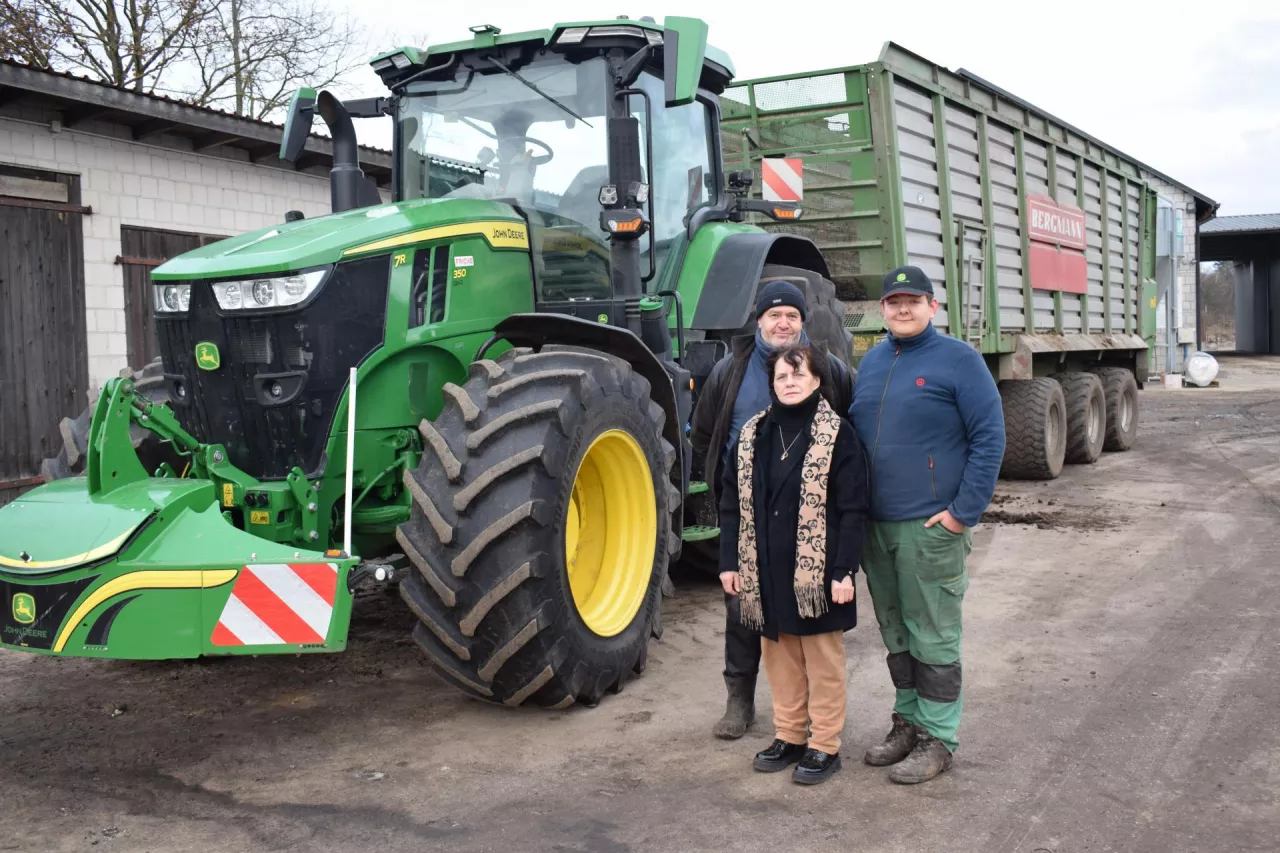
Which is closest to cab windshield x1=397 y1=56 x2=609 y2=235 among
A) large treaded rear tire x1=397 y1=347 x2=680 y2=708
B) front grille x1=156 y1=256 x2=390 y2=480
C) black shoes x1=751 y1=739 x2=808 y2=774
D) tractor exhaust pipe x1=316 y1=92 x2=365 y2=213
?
tractor exhaust pipe x1=316 y1=92 x2=365 y2=213

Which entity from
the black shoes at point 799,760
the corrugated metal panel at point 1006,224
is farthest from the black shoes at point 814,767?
the corrugated metal panel at point 1006,224

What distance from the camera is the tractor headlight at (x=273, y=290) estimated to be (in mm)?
4461

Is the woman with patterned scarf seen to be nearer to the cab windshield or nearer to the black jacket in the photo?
the black jacket

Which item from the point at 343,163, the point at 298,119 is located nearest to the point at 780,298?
the point at 343,163

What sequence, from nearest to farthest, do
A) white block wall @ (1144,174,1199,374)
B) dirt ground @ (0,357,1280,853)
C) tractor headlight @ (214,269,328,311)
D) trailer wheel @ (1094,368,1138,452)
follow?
dirt ground @ (0,357,1280,853)
tractor headlight @ (214,269,328,311)
trailer wheel @ (1094,368,1138,452)
white block wall @ (1144,174,1199,374)

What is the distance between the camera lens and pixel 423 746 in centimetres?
423

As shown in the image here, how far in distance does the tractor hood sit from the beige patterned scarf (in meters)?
1.76

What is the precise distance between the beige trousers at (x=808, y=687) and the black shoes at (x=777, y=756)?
2 centimetres

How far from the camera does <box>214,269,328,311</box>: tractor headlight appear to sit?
14.6 ft

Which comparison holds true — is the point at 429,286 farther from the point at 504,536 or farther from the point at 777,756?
the point at 777,756

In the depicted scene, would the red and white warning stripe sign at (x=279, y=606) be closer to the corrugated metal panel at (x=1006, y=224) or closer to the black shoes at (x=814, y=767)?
the black shoes at (x=814, y=767)

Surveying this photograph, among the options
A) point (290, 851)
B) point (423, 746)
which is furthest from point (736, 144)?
point (290, 851)

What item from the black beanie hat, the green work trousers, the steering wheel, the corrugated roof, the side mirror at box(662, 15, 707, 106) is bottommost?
the green work trousers

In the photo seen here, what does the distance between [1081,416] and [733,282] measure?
24.3 feet
